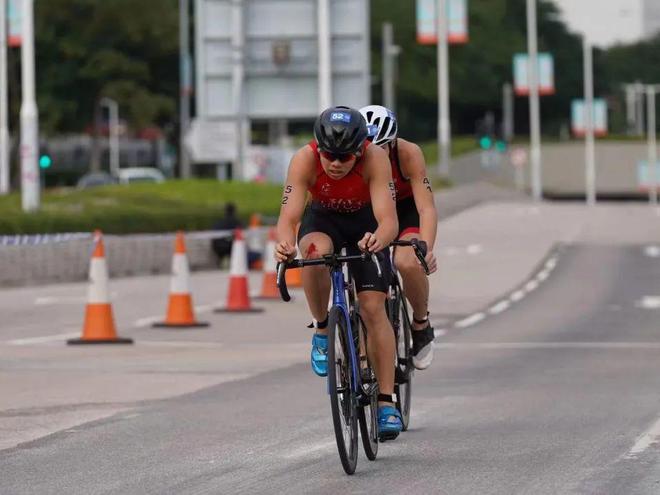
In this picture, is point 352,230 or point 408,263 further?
point 408,263

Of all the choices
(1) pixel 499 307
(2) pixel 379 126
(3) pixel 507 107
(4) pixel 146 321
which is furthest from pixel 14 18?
(3) pixel 507 107

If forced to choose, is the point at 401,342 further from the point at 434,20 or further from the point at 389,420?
the point at 434,20

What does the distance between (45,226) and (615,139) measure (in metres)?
90.1

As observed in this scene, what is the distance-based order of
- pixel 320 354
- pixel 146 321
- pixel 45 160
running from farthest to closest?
pixel 45 160 < pixel 146 321 < pixel 320 354

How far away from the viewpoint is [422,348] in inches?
442

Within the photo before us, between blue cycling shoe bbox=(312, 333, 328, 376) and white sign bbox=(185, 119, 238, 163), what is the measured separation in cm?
3425

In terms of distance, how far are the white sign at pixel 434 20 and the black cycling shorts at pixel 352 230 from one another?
5433 cm

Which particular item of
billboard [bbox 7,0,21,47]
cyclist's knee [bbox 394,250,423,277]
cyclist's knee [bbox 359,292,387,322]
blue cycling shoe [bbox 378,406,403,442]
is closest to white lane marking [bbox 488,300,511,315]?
cyclist's knee [bbox 394,250,423,277]

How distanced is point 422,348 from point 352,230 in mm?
1507

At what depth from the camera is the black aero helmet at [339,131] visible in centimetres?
942

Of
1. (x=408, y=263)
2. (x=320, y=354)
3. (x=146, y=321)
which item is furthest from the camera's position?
(x=146, y=321)

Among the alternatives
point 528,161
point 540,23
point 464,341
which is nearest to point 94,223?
point 464,341

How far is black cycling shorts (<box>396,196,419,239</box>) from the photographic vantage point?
11.1 meters

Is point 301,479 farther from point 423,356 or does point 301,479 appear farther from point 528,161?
point 528,161
